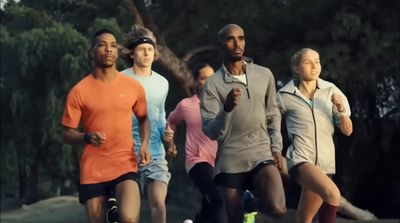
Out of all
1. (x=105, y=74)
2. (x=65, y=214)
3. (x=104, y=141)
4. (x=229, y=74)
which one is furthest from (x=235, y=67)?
(x=65, y=214)

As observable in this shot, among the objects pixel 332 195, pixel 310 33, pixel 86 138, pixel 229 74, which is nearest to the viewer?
pixel 86 138

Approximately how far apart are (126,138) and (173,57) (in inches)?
423

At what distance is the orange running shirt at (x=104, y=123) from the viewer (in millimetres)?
8180

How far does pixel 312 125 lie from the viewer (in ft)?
30.6

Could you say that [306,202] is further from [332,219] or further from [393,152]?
[393,152]

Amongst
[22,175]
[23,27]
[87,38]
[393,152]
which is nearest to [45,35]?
[87,38]

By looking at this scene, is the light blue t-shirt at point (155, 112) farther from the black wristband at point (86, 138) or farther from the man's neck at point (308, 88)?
the black wristband at point (86, 138)

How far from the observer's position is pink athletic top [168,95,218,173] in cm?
1054

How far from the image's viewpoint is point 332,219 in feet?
30.8

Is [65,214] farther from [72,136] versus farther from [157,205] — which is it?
[72,136]

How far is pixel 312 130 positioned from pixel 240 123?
1315 mm

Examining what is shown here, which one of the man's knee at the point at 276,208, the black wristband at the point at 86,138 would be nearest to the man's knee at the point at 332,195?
the man's knee at the point at 276,208

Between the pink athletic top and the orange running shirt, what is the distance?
226 cm

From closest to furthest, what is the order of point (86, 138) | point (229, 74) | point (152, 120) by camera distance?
point (86, 138) → point (229, 74) → point (152, 120)
